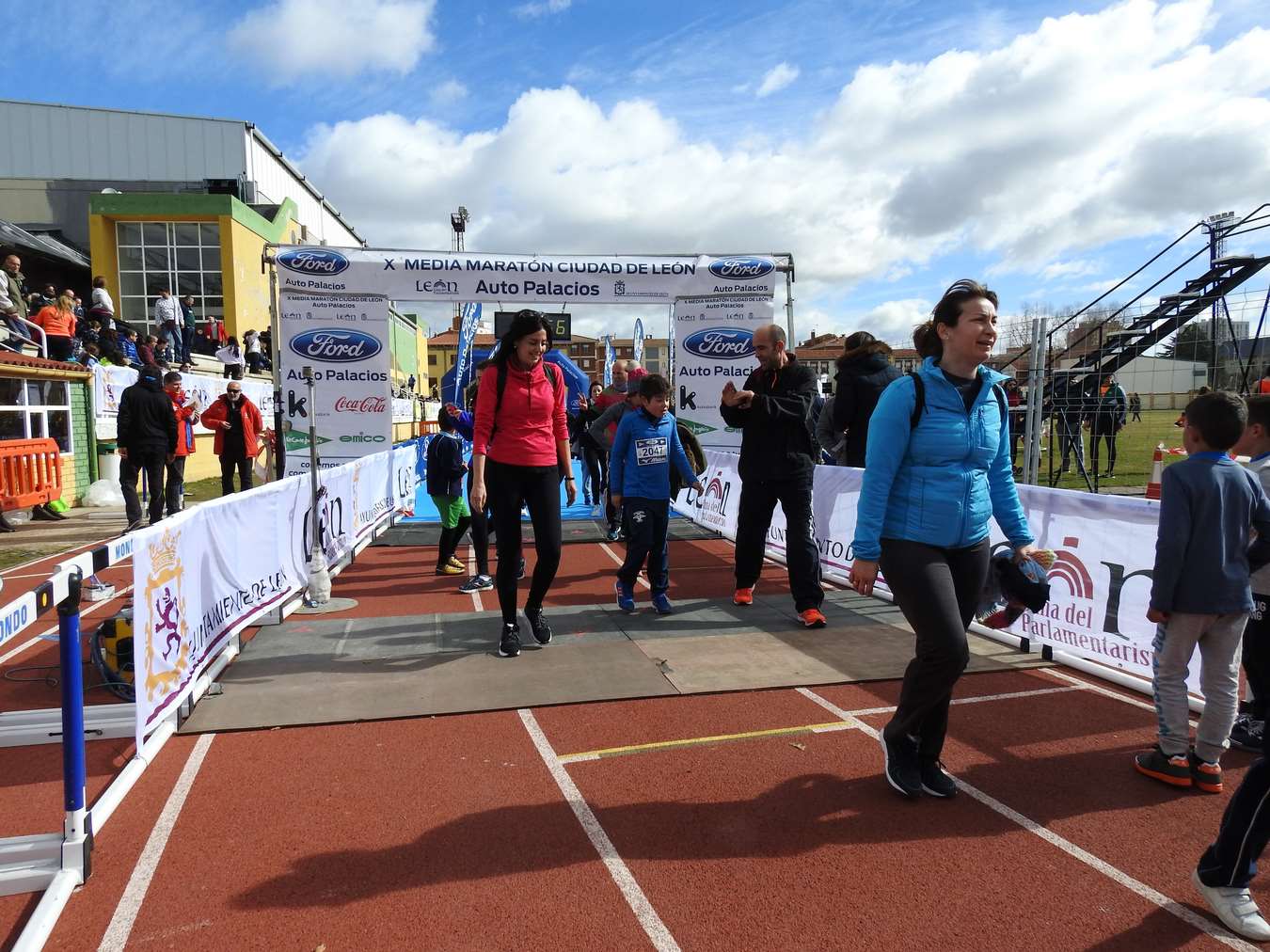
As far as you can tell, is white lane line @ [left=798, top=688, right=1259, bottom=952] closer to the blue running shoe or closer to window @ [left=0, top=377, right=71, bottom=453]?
the blue running shoe

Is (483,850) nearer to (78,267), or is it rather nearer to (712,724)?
(712,724)

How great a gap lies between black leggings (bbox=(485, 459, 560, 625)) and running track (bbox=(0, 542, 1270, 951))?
45.0 inches

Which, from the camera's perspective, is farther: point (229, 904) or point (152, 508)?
point (152, 508)

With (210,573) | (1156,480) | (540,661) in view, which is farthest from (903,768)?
(1156,480)

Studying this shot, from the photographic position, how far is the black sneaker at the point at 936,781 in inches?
129

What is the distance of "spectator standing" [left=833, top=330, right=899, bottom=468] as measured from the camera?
6613mm

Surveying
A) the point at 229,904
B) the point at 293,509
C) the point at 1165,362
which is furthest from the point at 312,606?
the point at 1165,362

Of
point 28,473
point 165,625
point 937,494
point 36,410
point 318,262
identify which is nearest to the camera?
point 937,494

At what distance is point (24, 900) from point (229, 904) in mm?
673

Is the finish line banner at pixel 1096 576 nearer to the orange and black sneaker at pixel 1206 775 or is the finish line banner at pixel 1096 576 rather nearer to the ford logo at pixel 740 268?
the orange and black sneaker at pixel 1206 775

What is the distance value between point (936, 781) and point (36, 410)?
582 inches

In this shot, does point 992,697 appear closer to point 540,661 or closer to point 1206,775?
point 1206,775

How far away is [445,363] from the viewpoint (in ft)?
379

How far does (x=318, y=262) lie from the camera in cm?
1028
